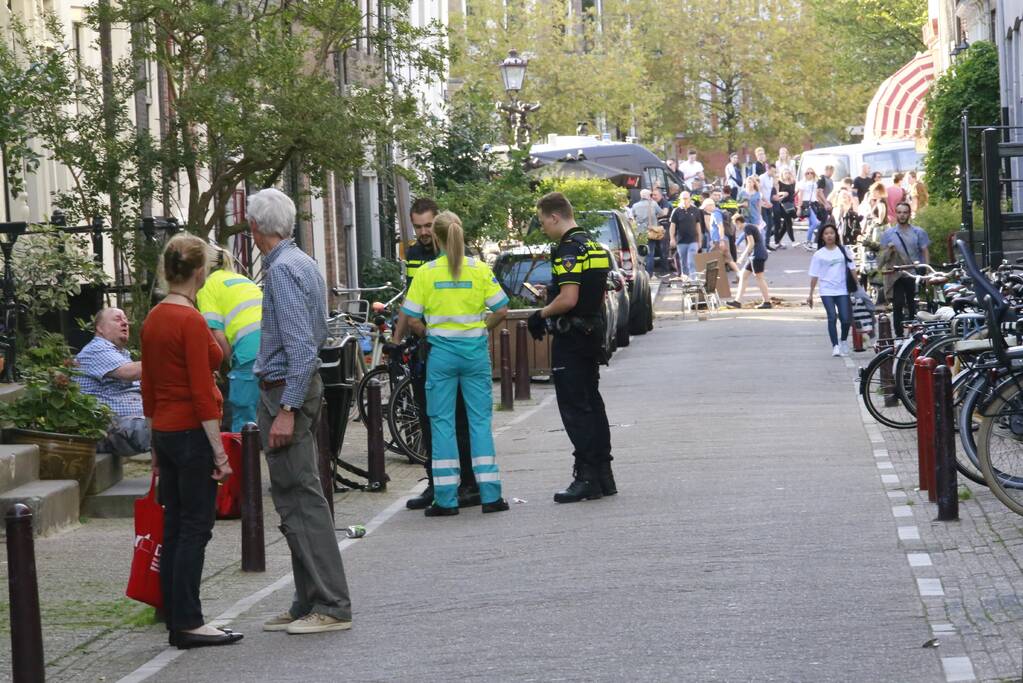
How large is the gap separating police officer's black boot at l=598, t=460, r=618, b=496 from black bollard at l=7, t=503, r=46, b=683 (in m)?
5.84

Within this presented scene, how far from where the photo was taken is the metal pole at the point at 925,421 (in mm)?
11828

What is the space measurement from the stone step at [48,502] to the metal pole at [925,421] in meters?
5.28

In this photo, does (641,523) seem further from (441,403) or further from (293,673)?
(293,673)

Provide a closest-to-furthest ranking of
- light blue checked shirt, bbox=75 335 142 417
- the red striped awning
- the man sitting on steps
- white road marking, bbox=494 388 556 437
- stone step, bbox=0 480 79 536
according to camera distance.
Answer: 1. stone step, bbox=0 480 79 536
2. the man sitting on steps
3. light blue checked shirt, bbox=75 335 142 417
4. white road marking, bbox=494 388 556 437
5. the red striped awning

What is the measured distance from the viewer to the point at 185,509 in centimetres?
831

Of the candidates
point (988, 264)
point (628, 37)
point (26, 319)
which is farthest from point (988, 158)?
point (628, 37)

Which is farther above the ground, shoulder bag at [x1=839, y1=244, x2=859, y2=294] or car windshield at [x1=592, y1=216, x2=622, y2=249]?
car windshield at [x1=592, y1=216, x2=622, y2=249]

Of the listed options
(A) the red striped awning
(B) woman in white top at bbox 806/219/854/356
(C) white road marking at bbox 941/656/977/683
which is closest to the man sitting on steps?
(C) white road marking at bbox 941/656/977/683

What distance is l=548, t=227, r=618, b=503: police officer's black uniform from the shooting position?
12266 millimetres

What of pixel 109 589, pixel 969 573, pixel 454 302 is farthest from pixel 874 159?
pixel 109 589

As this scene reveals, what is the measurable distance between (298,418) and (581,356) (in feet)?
13.3

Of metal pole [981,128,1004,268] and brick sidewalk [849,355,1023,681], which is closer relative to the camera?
brick sidewalk [849,355,1023,681]

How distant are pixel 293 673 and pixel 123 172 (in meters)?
9.70

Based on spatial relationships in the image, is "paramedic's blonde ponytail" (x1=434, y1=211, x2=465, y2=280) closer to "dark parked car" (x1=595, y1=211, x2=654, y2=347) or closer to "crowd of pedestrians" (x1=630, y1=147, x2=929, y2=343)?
"crowd of pedestrians" (x1=630, y1=147, x2=929, y2=343)
